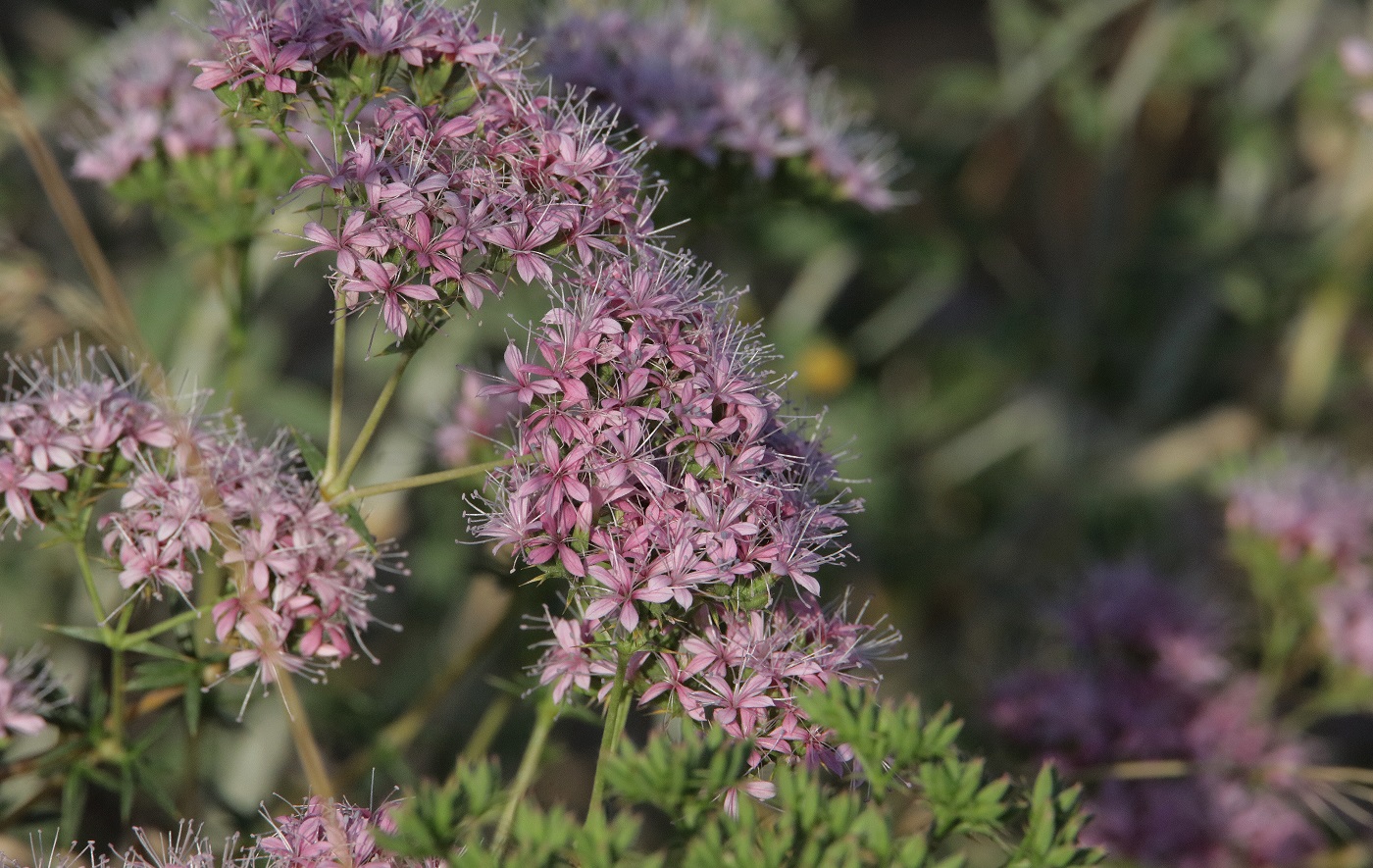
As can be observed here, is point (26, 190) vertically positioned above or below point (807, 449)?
below

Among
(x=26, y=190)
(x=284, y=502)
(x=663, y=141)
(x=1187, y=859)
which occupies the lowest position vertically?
(x=26, y=190)

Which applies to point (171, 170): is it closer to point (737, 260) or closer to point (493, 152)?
point (493, 152)

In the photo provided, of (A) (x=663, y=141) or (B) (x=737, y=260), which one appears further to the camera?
(B) (x=737, y=260)

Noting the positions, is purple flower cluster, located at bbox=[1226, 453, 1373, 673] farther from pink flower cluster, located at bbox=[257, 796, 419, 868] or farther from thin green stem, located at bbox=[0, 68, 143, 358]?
thin green stem, located at bbox=[0, 68, 143, 358]

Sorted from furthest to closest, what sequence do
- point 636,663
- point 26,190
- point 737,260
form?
point 737,260
point 26,190
point 636,663

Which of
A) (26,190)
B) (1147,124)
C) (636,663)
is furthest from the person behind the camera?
(1147,124)

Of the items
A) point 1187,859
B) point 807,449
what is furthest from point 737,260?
point 807,449

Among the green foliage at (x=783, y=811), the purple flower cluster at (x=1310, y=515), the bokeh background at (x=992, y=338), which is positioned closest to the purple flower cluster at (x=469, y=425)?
the bokeh background at (x=992, y=338)
